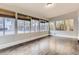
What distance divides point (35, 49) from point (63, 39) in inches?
36.5

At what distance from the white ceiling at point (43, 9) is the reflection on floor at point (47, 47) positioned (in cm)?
76

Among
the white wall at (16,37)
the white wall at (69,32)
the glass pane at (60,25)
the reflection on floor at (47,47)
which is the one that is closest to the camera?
the white wall at (16,37)

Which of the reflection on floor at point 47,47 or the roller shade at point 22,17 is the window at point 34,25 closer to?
the roller shade at point 22,17

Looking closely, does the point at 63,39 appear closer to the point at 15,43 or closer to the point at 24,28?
the point at 24,28

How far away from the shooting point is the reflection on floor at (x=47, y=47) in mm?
2469

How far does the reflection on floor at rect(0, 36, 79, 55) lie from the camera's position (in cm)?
247

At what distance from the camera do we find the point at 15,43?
2.47 metres

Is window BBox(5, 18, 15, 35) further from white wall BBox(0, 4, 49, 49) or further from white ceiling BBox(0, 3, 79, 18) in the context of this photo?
white ceiling BBox(0, 3, 79, 18)

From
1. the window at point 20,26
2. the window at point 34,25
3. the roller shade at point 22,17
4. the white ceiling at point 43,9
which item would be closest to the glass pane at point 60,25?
the white ceiling at point 43,9

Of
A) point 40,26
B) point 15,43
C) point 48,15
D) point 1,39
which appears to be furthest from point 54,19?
point 1,39

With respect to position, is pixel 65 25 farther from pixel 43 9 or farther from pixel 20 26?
pixel 20 26

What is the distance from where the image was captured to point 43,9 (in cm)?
268
